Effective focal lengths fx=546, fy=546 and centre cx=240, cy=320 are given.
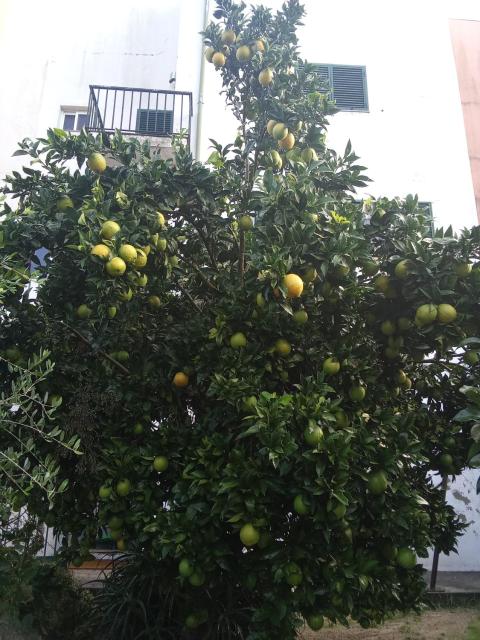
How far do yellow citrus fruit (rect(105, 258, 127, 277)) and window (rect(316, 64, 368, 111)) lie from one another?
26.1ft

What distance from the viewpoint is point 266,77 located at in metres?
4.34

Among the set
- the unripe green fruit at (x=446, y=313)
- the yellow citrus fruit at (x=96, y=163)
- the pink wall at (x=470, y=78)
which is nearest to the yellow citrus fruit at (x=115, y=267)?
the yellow citrus fruit at (x=96, y=163)

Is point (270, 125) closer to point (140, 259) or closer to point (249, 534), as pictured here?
point (140, 259)

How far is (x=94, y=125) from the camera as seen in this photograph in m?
9.18

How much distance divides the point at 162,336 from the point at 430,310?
2019mm

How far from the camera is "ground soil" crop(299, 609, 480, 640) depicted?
222 inches

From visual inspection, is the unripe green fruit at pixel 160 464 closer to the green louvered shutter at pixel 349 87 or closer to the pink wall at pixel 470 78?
the green louvered shutter at pixel 349 87

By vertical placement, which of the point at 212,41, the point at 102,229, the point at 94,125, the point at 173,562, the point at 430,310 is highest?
the point at 94,125

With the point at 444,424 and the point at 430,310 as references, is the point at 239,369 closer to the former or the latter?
the point at 430,310

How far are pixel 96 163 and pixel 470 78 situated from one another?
9.70 meters

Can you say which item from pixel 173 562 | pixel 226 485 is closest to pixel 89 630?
pixel 173 562

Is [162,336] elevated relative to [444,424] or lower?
elevated

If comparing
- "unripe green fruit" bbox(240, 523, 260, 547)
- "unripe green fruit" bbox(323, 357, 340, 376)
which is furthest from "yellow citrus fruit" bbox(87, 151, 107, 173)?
"unripe green fruit" bbox(240, 523, 260, 547)

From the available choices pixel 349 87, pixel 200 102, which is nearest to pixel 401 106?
pixel 349 87
